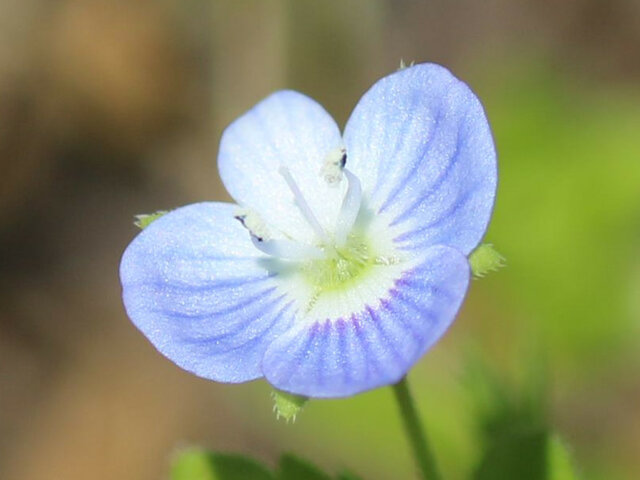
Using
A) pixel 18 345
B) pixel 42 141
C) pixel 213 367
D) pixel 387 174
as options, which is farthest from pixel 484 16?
pixel 213 367

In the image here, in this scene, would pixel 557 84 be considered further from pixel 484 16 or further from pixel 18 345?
pixel 18 345

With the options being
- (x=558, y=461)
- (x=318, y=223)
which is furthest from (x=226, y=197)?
(x=558, y=461)

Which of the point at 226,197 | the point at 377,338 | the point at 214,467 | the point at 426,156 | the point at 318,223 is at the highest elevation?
the point at 426,156

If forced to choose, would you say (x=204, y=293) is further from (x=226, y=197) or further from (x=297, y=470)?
(x=226, y=197)

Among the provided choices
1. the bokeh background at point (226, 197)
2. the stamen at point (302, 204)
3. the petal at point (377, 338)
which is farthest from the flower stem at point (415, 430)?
the bokeh background at point (226, 197)

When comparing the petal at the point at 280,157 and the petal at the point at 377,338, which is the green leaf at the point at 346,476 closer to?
the petal at the point at 377,338
